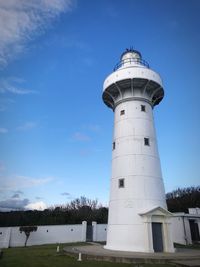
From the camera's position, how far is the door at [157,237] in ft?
48.1

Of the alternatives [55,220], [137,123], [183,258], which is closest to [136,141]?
[137,123]

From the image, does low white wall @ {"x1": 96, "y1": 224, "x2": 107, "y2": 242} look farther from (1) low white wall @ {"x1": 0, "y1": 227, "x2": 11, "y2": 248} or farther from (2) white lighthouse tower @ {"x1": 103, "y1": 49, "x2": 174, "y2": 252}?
(2) white lighthouse tower @ {"x1": 103, "y1": 49, "x2": 174, "y2": 252}

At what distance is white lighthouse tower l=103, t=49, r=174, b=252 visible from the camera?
48.4 ft

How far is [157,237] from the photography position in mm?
14820

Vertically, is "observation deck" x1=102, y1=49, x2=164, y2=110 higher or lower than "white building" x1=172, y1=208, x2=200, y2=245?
higher

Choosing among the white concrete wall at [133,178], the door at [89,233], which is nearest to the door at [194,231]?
the door at [89,233]

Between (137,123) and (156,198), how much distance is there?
554cm

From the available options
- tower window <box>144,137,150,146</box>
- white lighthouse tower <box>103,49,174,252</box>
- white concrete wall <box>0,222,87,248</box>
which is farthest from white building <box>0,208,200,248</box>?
tower window <box>144,137,150,146</box>

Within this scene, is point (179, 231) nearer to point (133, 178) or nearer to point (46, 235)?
point (133, 178)

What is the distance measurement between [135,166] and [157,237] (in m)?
4.68

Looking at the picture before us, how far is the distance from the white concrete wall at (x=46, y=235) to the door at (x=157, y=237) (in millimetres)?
13284

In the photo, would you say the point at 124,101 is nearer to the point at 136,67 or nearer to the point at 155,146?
the point at 136,67

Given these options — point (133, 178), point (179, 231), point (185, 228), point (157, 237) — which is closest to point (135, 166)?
point (133, 178)

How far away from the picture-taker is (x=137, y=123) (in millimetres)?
17562
